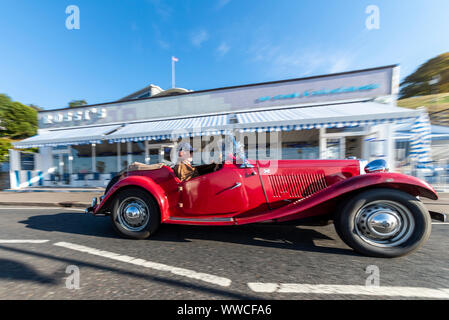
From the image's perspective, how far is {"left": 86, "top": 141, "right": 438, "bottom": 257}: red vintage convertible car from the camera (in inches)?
77.2

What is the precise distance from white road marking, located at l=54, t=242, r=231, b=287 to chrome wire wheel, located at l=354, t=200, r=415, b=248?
1558 mm

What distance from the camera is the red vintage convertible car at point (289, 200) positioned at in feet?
6.43

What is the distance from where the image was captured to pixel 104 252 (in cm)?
217

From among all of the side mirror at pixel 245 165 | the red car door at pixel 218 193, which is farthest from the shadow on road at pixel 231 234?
the side mirror at pixel 245 165

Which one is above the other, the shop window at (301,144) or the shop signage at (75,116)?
the shop signage at (75,116)

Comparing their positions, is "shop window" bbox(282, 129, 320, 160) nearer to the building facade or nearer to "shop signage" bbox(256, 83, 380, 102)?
the building facade

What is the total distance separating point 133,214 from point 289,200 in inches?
82.9

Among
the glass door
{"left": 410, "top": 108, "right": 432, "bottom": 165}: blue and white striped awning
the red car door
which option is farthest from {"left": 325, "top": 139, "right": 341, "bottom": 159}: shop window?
the glass door

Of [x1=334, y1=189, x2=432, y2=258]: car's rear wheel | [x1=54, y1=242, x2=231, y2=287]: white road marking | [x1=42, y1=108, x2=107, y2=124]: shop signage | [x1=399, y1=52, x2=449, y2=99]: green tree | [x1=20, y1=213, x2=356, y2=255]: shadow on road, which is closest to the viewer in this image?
[x1=54, y1=242, x2=231, y2=287]: white road marking

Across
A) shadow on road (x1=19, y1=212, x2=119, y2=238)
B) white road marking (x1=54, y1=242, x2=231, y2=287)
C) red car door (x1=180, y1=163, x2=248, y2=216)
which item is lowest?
shadow on road (x1=19, y1=212, x2=119, y2=238)

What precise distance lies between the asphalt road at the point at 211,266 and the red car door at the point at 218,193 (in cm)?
43

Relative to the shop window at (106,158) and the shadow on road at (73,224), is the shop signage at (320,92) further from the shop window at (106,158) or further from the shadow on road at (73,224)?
the shop window at (106,158)

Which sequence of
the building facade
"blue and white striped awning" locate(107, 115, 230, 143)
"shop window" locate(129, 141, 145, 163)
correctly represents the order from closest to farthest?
the building facade < "blue and white striped awning" locate(107, 115, 230, 143) < "shop window" locate(129, 141, 145, 163)
